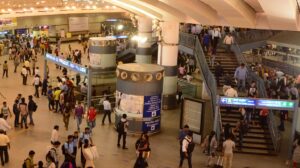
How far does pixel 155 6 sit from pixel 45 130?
768cm

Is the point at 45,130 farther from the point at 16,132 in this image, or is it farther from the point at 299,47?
the point at 299,47

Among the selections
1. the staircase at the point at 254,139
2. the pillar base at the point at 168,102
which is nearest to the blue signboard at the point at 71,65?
the pillar base at the point at 168,102

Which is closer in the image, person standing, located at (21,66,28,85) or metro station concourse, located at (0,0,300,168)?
metro station concourse, located at (0,0,300,168)

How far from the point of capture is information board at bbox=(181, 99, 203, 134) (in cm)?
1753

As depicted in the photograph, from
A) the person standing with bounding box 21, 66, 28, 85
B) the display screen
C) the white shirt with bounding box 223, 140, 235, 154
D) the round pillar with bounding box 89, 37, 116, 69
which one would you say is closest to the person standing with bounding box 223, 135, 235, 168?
the white shirt with bounding box 223, 140, 235, 154

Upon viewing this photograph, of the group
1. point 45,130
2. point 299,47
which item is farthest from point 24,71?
point 299,47

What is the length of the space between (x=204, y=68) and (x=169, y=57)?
202 centimetres

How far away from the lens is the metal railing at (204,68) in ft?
63.3

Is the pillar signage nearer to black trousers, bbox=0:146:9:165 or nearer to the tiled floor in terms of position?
the tiled floor

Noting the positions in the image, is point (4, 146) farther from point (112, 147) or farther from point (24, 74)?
point (24, 74)

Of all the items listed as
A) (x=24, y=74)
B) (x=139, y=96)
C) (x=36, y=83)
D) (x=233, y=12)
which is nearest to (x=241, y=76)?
(x=139, y=96)

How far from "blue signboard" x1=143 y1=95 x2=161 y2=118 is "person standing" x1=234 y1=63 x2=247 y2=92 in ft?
14.7

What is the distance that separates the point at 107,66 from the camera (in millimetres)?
27938

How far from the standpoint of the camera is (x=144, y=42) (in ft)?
92.8
